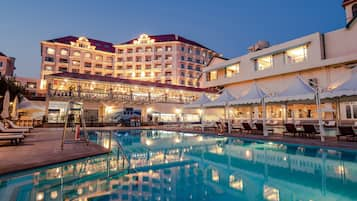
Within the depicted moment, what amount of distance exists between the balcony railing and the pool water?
1997 cm

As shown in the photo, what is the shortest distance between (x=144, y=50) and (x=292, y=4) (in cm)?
11709

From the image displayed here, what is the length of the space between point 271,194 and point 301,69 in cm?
1585

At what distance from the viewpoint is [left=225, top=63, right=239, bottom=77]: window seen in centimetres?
2398

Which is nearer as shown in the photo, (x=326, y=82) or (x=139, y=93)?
(x=326, y=82)

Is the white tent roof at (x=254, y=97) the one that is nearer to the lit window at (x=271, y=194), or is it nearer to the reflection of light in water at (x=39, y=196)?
the lit window at (x=271, y=194)

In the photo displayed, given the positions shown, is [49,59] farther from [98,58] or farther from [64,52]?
[98,58]

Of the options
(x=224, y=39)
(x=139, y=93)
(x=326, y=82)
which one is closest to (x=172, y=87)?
(x=139, y=93)

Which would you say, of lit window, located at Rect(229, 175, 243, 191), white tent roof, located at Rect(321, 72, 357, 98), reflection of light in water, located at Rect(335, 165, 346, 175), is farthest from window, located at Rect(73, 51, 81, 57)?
reflection of light in water, located at Rect(335, 165, 346, 175)

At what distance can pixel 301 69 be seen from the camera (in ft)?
56.5

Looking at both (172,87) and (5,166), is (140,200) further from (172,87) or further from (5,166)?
(172,87)

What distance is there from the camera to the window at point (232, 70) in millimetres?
23980

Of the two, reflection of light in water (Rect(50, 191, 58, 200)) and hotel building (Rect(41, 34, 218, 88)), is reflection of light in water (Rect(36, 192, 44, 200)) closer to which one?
reflection of light in water (Rect(50, 191, 58, 200))

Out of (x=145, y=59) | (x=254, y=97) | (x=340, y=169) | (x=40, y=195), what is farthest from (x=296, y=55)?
(x=145, y=59)

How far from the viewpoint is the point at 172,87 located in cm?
3453
